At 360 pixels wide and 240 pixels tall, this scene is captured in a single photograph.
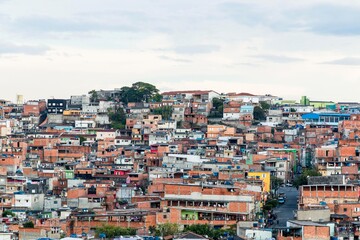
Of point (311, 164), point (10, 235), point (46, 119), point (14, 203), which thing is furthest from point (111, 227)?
point (46, 119)

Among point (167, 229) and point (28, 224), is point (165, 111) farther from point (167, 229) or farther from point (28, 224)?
point (167, 229)

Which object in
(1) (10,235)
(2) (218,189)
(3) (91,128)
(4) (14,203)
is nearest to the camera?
(1) (10,235)

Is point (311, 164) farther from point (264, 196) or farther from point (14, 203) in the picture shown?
point (14, 203)

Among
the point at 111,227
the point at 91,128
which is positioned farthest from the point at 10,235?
the point at 91,128

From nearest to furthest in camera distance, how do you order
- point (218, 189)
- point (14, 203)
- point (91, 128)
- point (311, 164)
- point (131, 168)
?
1. point (218, 189)
2. point (14, 203)
3. point (131, 168)
4. point (311, 164)
5. point (91, 128)

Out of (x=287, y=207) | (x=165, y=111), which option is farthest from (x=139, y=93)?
(x=287, y=207)

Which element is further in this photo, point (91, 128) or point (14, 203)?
point (91, 128)

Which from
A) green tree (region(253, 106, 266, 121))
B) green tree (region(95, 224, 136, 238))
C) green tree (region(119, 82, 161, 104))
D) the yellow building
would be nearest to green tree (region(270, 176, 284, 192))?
the yellow building

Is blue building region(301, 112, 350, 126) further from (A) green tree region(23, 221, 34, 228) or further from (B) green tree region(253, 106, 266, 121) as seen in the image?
(A) green tree region(23, 221, 34, 228)
